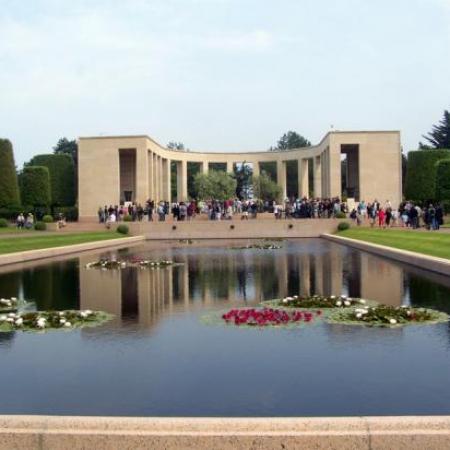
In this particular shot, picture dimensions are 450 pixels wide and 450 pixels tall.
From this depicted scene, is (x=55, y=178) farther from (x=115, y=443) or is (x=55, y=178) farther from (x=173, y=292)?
(x=115, y=443)

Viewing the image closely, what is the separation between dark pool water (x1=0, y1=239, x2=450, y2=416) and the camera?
4.95 m

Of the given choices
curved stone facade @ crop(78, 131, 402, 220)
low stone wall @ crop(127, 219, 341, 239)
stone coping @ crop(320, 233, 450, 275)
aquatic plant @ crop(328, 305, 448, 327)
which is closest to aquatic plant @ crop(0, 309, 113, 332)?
aquatic plant @ crop(328, 305, 448, 327)

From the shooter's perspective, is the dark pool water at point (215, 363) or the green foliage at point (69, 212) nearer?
the dark pool water at point (215, 363)

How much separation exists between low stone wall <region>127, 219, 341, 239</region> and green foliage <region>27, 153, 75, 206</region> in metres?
18.4

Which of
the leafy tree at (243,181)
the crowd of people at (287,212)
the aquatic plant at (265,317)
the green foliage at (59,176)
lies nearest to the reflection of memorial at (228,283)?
the aquatic plant at (265,317)

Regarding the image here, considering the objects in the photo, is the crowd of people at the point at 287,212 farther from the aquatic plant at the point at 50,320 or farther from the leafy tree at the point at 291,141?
the leafy tree at the point at 291,141

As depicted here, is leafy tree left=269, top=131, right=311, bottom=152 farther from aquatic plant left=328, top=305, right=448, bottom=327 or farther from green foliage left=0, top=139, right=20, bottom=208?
aquatic plant left=328, top=305, right=448, bottom=327

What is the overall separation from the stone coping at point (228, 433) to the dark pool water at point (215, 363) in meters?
1.02

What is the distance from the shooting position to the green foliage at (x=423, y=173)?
4925 cm

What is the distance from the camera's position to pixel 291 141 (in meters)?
100

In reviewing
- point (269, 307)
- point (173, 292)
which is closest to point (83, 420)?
point (269, 307)

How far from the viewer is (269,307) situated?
955 cm

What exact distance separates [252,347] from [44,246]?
17027 mm

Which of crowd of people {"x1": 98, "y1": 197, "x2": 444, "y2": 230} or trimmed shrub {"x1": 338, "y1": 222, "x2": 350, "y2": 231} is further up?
crowd of people {"x1": 98, "y1": 197, "x2": 444, "y2": 230}
